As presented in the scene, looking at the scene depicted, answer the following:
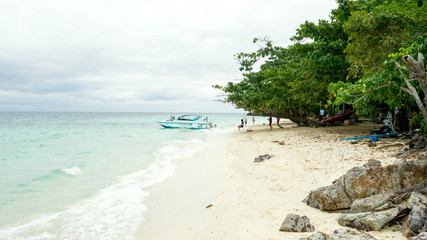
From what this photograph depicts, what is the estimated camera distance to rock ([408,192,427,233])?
2996mm

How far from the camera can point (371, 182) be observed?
422cm

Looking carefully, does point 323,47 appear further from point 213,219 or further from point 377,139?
point 213,219

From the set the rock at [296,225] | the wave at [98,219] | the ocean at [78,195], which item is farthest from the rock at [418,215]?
the ocean at [78,195]

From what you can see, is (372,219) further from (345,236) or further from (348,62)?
(348,62)

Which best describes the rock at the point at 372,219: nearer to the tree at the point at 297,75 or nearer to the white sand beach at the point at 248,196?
the white sand beach at the point at 248,196

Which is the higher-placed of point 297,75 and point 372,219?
point 297,75

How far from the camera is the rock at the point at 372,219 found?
3.33m

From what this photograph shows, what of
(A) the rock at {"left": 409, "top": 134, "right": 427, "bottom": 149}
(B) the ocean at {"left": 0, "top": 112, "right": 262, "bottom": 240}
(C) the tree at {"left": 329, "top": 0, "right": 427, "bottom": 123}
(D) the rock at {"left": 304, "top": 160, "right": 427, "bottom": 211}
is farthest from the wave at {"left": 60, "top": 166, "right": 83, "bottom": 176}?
(A) the rock at {"left": 409, "top": 134, "right": 427, "bottom": 149}

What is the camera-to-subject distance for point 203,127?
34.7 metres

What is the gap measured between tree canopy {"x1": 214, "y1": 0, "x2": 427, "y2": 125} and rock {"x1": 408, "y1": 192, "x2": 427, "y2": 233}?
2.56 m

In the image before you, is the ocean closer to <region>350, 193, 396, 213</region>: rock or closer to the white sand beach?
the white sand beach

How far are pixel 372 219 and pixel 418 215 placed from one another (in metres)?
0.53

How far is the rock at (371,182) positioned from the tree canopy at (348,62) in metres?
1.85

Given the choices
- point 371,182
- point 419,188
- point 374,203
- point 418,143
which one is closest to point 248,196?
point 371,182
